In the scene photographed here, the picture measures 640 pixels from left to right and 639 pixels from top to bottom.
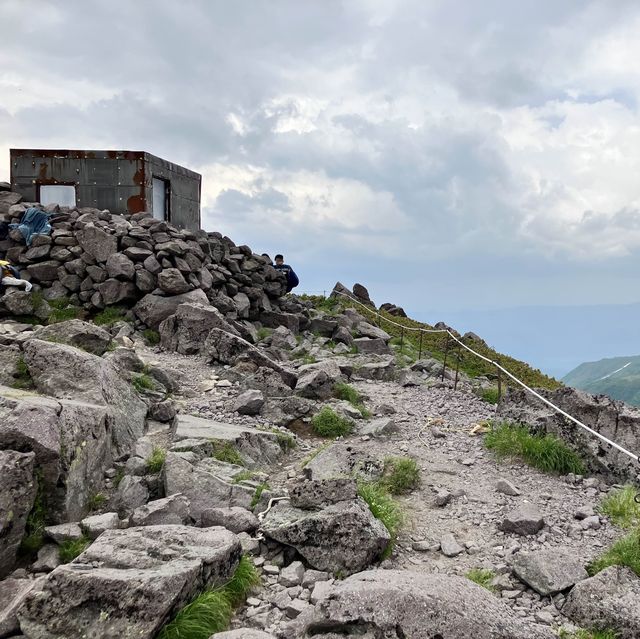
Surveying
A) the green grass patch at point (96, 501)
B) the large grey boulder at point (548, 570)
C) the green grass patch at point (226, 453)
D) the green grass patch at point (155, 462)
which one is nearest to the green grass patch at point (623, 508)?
the large grey boulder at point (548, 570)

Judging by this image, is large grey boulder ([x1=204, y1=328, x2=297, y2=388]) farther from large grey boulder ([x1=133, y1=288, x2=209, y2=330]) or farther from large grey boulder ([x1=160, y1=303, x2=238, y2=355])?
large grey boulder ([x1=133, y1=288, x2=209, y2=330])

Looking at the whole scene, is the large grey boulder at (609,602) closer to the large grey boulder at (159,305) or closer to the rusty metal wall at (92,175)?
the large grey boulder at (159,305)

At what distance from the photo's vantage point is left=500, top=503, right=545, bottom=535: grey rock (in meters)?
7.60

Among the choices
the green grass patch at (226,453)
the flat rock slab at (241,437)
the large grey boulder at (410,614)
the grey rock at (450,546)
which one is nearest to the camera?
the large grey boulder at (410,614)

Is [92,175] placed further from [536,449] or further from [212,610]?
[212,610]

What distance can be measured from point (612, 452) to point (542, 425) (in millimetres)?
1447

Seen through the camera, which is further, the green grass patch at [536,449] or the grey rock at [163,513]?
the green grass patch at [536,449]

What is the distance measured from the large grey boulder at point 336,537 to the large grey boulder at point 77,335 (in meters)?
8.03

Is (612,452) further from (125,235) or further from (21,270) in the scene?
(21,270)

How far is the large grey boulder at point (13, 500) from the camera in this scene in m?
5.85

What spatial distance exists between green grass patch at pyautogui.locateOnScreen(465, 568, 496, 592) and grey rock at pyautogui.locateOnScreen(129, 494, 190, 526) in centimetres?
347

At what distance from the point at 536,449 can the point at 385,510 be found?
4.13m

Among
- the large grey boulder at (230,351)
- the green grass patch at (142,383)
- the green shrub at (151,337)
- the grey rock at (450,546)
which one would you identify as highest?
the green shrub at (151,337)

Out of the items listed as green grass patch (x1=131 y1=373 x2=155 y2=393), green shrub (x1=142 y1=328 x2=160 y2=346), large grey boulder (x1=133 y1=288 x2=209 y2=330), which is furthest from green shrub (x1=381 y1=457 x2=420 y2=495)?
large grey boulder (x1=133 y1=288 x2=209 y2=330)
